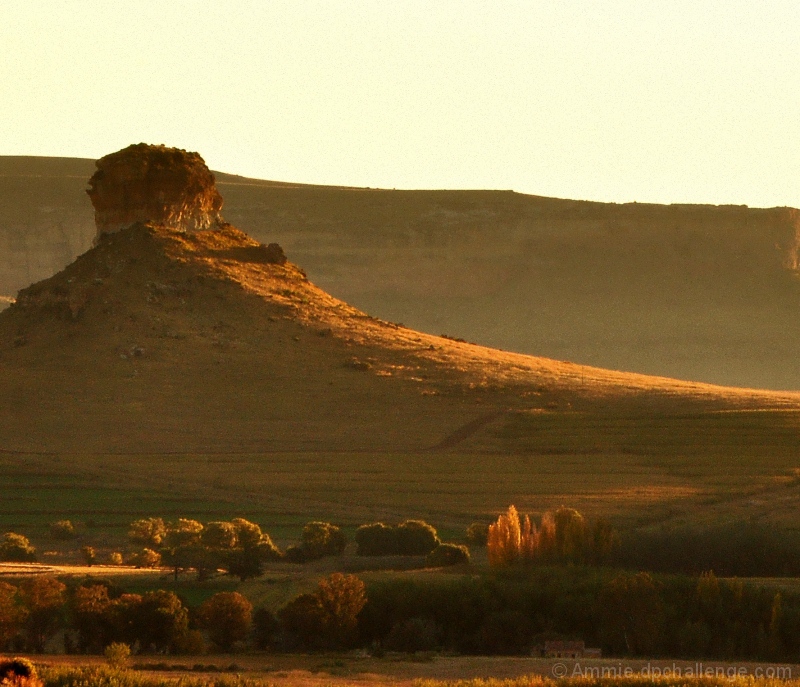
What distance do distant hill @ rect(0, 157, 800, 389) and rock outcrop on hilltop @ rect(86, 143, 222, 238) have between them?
7082 cm

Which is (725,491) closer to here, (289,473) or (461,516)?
(461,516)

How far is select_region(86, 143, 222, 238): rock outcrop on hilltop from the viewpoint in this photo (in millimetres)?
81125

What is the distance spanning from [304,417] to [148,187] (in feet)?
55.7

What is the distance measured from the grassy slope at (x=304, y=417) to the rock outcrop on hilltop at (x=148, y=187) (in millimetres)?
1456

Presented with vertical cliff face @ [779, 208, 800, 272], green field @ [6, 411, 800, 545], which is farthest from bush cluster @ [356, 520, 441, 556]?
vertical cliff face @ [779, 208, 800, 272]

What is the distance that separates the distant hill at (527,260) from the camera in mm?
158625

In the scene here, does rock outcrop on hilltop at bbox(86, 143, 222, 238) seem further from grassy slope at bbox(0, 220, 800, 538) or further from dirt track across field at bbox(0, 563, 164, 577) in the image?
dirt track across field at bbox(0, 563, 164, 577)

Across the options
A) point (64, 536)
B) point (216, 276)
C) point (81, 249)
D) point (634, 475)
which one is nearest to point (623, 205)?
point (81, 249)

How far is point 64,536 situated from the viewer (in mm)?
54156

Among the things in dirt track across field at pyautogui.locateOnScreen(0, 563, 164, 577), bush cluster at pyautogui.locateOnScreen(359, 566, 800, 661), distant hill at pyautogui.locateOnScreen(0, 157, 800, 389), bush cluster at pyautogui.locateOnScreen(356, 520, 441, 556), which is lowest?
dirt track across field at pyautogui.locateOnScreen(0, 563, 164, 577)

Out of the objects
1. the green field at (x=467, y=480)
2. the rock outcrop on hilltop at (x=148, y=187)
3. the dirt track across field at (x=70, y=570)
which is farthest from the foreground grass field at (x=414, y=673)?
the rock outcrop on hilltop at (x=148, y=187)

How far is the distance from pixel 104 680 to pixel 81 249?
450 feet

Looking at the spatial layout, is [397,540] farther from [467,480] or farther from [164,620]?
[164,620]

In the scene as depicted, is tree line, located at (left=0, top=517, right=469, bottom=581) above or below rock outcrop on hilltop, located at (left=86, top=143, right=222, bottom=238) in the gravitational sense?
below
